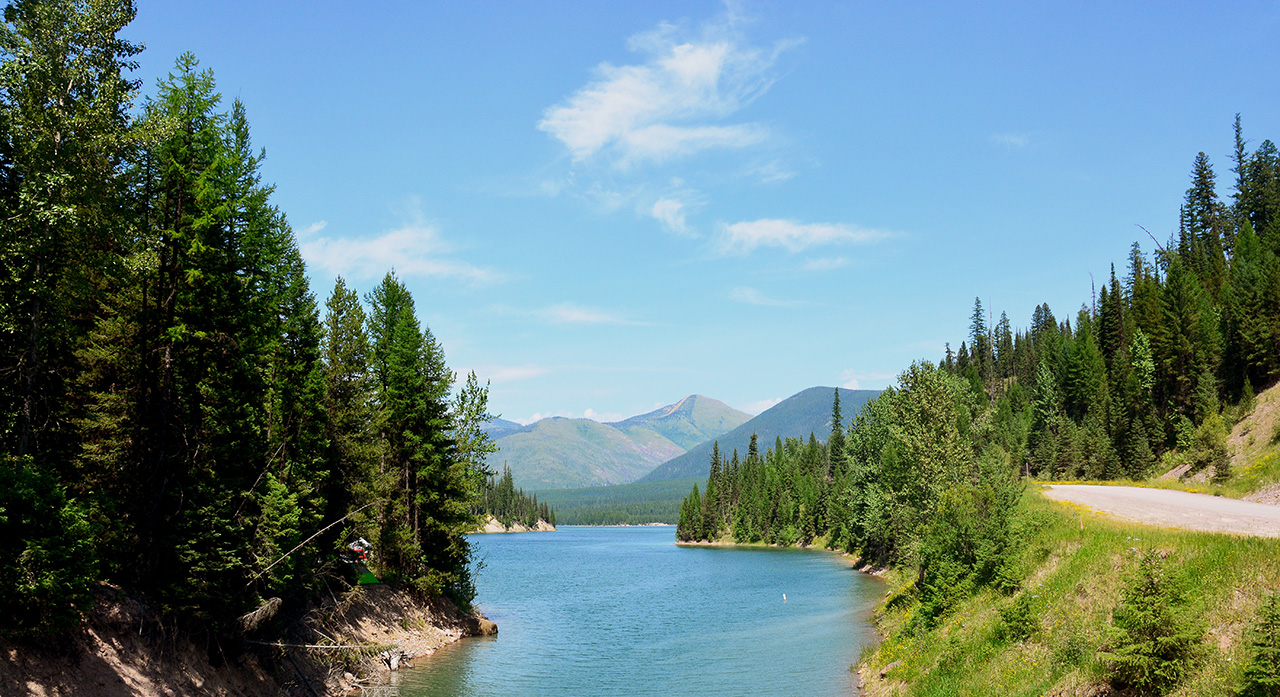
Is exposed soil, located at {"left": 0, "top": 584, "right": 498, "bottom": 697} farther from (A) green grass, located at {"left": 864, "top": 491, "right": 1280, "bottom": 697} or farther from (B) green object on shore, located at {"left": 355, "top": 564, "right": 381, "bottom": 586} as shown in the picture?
(A) green grass, located at {"left": 864, "top": 491, "right": 1280, "bottom": 697}

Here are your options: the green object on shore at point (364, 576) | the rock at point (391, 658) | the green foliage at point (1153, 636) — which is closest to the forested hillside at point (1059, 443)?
the green foliage at point (1153, 636)

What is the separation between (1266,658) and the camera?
44.3ft

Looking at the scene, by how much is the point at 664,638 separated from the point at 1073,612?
30.0m

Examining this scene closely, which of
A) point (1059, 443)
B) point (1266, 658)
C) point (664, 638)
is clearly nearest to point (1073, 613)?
point (1266, 658)

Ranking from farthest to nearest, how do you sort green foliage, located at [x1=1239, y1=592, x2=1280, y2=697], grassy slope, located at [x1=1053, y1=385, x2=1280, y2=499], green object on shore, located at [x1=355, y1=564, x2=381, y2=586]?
grassy slope, located at [x1=1053, y1=385, x2=1280, y2=499]
green object on shore, located at [x1=355, y1=564, x2=381, y2=586]
green foliage, located at [x1=1239, y1=592, x2=1280, y2=697]

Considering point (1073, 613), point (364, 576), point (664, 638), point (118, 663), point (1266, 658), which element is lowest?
point (664, 638)

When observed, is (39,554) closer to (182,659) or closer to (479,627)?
(182,659)

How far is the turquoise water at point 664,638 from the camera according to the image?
3319 cm

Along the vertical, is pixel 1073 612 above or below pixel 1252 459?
below

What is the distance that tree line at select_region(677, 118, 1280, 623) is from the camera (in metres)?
33.1

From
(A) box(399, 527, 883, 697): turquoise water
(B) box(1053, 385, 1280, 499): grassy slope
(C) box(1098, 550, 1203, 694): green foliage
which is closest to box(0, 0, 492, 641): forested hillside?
(A) box(399, 527, 883, 697): turquoise water

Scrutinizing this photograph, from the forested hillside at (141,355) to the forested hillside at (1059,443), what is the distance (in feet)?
84.6

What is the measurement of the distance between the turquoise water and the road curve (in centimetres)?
1348

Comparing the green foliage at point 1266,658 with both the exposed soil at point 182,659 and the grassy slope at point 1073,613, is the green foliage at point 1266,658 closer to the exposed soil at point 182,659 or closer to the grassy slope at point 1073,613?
the grassy slope at point 1073,613
